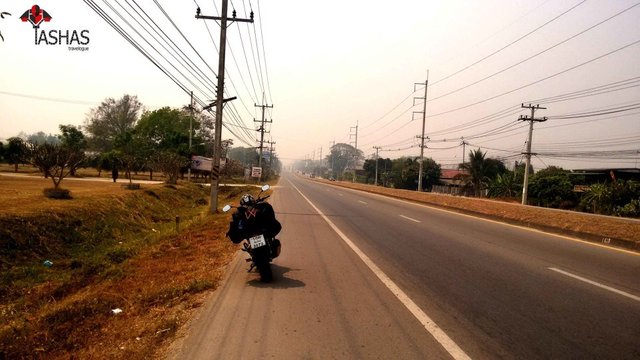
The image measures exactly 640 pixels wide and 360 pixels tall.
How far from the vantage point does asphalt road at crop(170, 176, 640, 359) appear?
422cm

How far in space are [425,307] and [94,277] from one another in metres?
7.25

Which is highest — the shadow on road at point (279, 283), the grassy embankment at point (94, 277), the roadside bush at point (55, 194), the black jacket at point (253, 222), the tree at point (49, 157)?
the tree at point (49, 157)

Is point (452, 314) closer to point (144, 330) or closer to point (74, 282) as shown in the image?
point (144, 330)

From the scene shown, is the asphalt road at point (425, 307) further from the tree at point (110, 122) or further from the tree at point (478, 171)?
the tree at point (110, 122)

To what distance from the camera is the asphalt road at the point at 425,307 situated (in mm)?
4219

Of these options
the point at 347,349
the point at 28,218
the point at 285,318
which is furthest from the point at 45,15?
the point at 347,349

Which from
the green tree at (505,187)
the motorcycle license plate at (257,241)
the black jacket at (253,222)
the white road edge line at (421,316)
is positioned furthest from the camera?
the green tree at (505,187)

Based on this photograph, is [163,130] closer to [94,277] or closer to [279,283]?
[94,277]

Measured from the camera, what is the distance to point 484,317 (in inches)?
202

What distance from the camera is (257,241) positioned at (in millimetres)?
6785

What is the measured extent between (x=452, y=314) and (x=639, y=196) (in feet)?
98.1

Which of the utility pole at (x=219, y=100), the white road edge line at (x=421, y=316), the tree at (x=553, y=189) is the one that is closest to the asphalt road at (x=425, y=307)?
the white road edge line at (x=421, y=316)

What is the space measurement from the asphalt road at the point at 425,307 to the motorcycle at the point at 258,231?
0.34 m

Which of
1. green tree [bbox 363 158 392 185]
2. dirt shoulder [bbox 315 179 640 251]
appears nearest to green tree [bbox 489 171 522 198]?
dirt shoulder [bbox 315 179 640 251]
